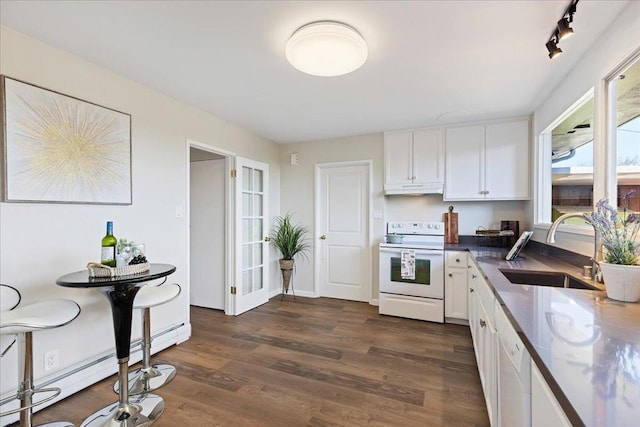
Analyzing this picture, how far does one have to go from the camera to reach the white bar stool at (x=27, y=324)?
141 centimetres

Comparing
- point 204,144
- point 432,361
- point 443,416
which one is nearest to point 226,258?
point 204,144

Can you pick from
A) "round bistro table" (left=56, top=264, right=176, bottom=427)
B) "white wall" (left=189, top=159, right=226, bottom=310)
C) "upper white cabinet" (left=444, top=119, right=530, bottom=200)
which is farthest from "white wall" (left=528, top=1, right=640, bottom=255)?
"white wall" (left=189, top=159, right=226, bottom=310)

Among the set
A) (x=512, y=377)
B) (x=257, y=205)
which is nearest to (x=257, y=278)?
(x=257, y=205)

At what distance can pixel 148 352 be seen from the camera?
219 centimetres

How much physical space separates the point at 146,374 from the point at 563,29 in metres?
3.47

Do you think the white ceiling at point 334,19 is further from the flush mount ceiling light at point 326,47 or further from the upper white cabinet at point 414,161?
the upper white cabinet at point 414,161

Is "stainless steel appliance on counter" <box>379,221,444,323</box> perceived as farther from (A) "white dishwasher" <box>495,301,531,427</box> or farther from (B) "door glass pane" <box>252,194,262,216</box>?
(A) "white dishwasher" <box>495,301,531,427</box>

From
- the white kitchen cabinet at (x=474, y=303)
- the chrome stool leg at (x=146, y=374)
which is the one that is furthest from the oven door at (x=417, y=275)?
the chrome stool leg at (x=146, y=374)

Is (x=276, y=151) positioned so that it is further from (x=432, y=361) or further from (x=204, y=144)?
(x=432, y=361)

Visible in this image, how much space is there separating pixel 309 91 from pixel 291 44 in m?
0.90

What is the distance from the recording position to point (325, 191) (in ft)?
14.3

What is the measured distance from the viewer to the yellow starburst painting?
1745mm

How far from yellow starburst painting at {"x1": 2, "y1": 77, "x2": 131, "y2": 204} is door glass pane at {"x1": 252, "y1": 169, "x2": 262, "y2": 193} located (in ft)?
5.82

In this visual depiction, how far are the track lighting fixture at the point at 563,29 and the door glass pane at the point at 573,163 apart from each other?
65cm
